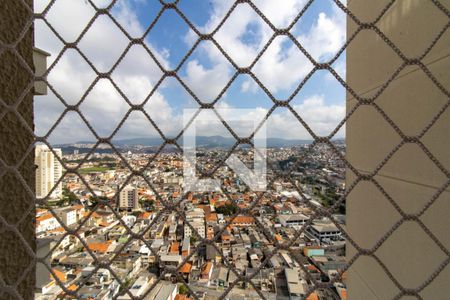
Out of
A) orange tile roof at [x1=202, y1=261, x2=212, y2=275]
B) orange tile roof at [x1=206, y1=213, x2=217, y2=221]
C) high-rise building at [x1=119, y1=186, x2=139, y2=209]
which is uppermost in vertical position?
high-rise building at [x1=119, y1=186, x2=139, y2=209]

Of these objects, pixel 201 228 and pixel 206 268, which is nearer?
pixel 201 228

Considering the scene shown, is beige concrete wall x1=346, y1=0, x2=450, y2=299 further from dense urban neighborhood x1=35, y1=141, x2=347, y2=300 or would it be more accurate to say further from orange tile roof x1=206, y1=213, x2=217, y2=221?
orange tile roof x1=206, y1=213, x2=217, y2=221

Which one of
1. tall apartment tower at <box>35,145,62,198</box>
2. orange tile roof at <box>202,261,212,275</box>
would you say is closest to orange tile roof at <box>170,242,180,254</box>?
orange tile roof at <box>202,261,212,275</box>

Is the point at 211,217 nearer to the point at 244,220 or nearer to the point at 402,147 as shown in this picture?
the point at 244,220

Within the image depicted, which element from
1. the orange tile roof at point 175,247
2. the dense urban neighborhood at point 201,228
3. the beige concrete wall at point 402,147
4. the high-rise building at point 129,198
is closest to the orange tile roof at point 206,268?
the dense urban neighborhood at point 201,228

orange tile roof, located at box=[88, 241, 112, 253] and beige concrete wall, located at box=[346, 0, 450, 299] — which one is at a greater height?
beige concrete wall, located at box=[346, 0, 450, 299]

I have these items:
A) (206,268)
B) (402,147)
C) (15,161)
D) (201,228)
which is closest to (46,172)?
(15,161)

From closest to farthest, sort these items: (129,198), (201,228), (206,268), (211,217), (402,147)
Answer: (402,147) < (201,228) < (211,217) < (206,268) < (129,198)
